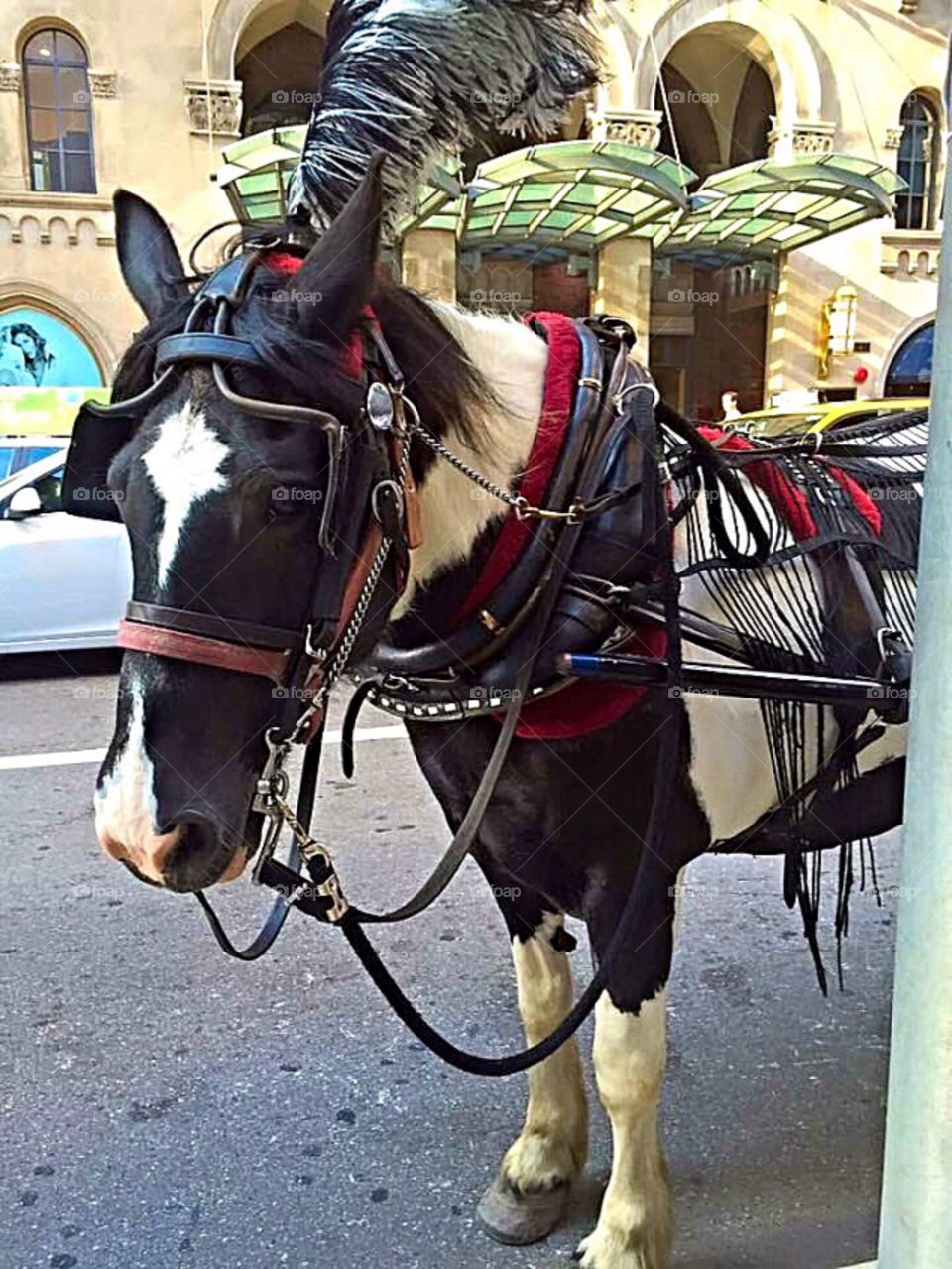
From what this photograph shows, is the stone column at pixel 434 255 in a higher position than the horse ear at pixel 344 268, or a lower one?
higher

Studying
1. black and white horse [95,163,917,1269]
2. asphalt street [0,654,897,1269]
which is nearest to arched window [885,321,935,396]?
asphalt street [0,654,897,1269]

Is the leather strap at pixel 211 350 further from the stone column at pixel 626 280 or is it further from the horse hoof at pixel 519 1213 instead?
the stone column at pixel 626 280

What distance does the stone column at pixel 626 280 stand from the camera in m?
16.3

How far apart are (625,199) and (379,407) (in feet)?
46.6

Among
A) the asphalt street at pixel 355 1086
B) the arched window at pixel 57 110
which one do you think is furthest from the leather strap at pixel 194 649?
the arched window at pixel 57 110

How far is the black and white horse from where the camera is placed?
149cm

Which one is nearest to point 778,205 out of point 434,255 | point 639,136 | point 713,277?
point 639,136

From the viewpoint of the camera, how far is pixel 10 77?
14.8 metres

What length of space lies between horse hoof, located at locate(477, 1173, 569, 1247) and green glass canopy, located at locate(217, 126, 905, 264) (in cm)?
1008

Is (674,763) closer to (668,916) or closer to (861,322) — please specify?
(668,916)

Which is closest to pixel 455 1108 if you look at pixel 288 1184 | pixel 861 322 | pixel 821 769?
pixel 288 1184

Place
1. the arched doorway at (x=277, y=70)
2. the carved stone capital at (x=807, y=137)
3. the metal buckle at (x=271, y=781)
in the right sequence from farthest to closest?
the arched doorway at (x=277, y=70) < the carved stone capital at (x=807, y=137) < the metal buckle at (x=271, y=781)

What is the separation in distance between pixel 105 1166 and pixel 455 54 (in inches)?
104

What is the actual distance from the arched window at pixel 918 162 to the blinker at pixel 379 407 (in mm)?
18811
